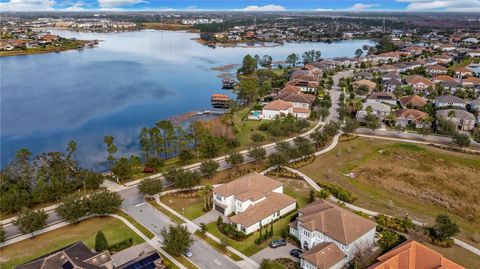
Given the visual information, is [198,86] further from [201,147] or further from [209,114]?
[201,147]

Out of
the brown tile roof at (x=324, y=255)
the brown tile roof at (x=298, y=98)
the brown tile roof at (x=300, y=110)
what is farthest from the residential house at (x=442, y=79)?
the brown tile roof at (x=324, y=255)

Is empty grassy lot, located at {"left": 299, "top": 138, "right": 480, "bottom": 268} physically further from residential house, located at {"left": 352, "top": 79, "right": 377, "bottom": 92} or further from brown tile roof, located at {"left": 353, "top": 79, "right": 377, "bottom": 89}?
brown tile roof, located at {"left": 353, "top": 79, "right": 377, "bottom": 89}

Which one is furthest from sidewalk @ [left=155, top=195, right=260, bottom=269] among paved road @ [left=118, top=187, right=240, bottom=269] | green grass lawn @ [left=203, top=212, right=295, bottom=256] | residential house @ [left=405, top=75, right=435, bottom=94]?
residential house @ [left=405, top=75, right=435, bottom=94]

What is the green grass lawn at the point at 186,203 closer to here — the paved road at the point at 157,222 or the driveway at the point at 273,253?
the paved road at the point at 157,222

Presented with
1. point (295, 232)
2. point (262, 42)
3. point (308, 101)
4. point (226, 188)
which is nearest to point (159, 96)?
point (308, 101)

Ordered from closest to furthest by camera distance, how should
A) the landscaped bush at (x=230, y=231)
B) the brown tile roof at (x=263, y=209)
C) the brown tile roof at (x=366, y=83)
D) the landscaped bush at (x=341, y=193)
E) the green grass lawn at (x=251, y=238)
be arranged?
the green grass lawn at (x=251, y=238) < the landscaped bush at (x=230, y=231) < the brown tile roof at (x=263, y=209) < the landscaped bush at (x=341, y=193) < the brown tile roof at (x=366, y=83)

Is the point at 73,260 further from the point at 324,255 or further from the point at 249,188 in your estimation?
the point at 324,255

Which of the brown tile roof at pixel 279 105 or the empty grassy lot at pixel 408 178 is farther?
the brown tile roof at pixel 279 105

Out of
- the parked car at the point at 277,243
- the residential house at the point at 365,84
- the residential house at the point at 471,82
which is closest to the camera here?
the parked car at the point at 277,243
